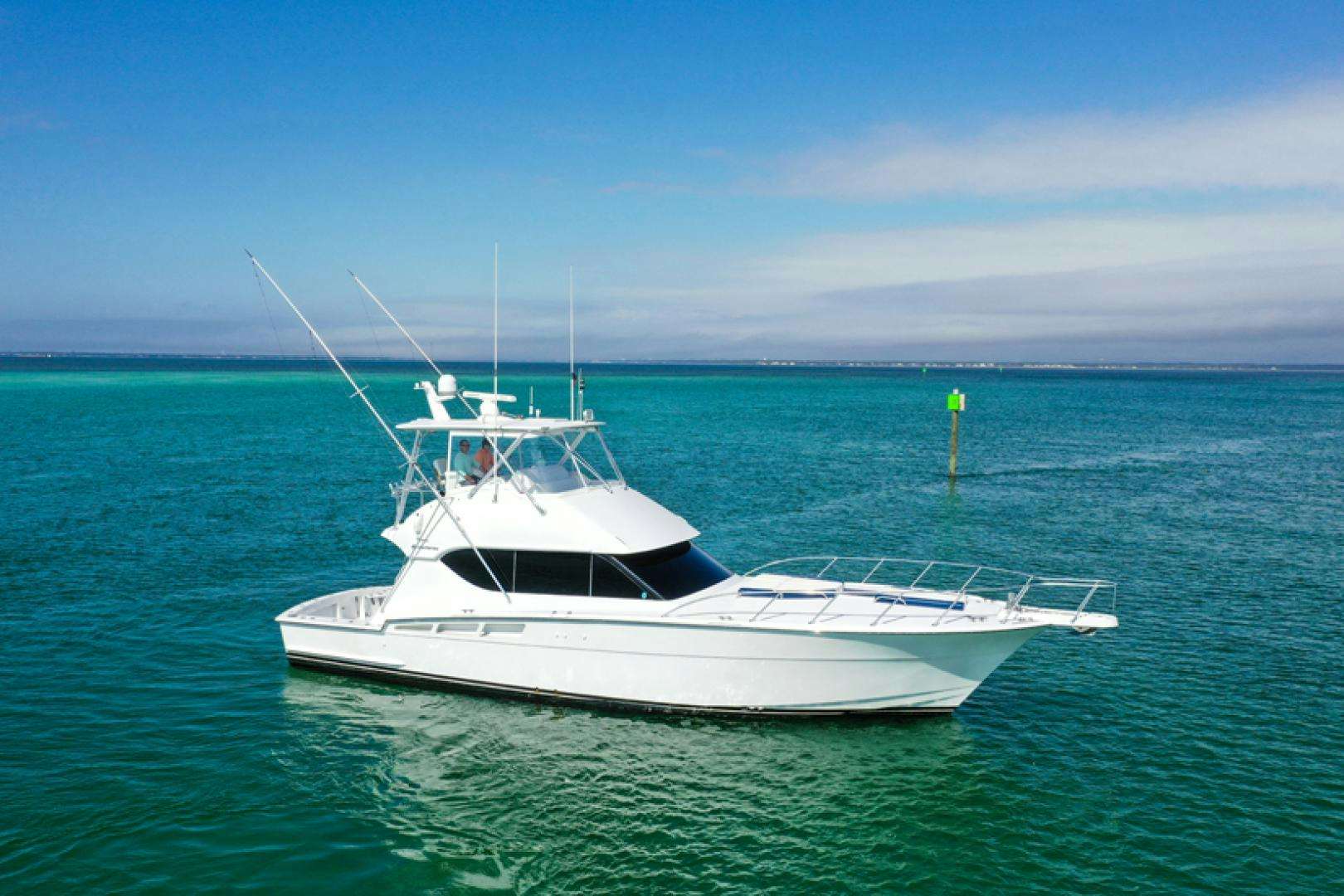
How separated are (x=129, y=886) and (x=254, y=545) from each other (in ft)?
56.2

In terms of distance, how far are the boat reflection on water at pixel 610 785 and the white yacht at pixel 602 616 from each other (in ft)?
1.90

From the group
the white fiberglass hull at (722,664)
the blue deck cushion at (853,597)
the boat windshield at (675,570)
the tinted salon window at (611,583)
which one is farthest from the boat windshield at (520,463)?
the blue deck cushion at (853,597)

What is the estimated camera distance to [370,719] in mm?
14828

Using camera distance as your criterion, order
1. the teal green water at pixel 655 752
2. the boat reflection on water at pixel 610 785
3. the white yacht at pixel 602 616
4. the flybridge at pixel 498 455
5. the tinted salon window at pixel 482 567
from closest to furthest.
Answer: the teal green water at pixel 655 752
the boat reflection on water at pixel 610 785
the white yacht at pixel 602 616
the tinted salon window at pixel 482 567
the flybridge at pixel 498 455

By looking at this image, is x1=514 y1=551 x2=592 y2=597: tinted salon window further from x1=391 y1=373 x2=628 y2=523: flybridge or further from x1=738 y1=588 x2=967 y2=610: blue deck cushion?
x1=738 y1=588 x2=967 y2=610: blue deck cushion

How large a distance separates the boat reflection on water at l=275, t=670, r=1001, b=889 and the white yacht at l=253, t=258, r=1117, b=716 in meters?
0.58

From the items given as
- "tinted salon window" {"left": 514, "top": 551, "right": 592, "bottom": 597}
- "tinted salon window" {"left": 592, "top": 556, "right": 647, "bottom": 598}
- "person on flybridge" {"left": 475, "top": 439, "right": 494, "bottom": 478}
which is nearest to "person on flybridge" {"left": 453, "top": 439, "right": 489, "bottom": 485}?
"person on flybridge" {"left": 475, "top": 439, "right": 494, "bottom": 478}

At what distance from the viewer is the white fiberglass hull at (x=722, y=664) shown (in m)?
13.8

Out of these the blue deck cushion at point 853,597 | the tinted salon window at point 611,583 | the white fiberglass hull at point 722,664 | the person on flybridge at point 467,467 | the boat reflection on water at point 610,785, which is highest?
the person on flybridge at point 467,467

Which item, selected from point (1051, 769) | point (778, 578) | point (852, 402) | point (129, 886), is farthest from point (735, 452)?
point (852, 402)

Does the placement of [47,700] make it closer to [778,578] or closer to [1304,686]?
[778,578]

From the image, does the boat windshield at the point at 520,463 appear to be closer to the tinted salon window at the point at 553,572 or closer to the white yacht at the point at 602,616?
the white yacht at the point at 602,616

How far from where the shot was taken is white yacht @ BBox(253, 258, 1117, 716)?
13.9 meters

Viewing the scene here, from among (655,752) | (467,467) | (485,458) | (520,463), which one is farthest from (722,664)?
(467,467)
